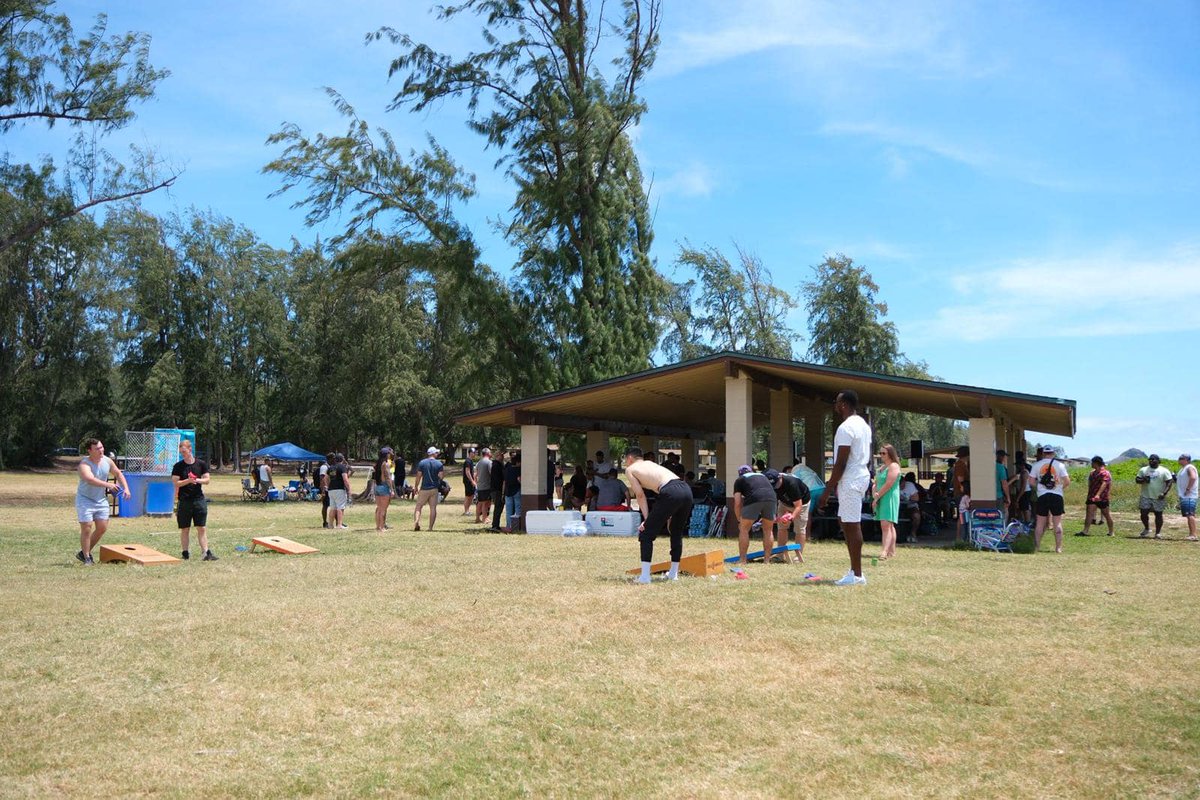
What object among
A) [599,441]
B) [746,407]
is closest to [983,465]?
[746,407]

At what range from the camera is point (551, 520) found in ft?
59.9

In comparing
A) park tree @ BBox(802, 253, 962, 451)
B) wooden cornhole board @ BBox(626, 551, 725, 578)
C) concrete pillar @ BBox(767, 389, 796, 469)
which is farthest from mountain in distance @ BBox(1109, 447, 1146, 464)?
wooden cornhole board @ BBox(626, 551, 725, 578)

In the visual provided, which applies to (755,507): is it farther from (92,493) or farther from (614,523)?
(92,493)

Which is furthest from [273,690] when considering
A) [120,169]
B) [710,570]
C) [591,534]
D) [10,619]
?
[120,169]

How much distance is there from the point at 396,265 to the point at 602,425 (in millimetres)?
10461

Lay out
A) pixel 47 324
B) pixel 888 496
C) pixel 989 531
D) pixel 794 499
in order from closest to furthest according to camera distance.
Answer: pixel 888 496, pixel 794 499, pixel 989 531, pixel 47 324

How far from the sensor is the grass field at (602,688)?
4.23 meters

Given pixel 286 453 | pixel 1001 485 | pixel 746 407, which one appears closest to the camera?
pixel 1001 485

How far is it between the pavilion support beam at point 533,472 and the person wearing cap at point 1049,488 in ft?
30.9

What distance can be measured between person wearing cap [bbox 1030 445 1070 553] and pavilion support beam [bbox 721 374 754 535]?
4.80 m

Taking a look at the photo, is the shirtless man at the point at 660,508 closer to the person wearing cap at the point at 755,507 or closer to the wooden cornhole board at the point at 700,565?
the wooden cornhole board at the point at 700,565

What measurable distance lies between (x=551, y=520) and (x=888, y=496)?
8264 mm

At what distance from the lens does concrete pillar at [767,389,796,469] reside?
2334 cm

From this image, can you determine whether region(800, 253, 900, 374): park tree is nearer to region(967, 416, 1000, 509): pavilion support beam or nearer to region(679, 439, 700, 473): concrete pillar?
region(679, 439, 700, 473): concrete pillar
